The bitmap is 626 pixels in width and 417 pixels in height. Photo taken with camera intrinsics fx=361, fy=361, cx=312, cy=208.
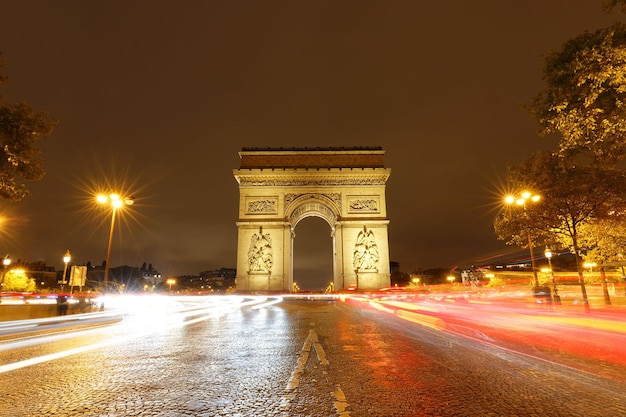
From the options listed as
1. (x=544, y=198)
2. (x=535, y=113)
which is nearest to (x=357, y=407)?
(x=535, y=113)

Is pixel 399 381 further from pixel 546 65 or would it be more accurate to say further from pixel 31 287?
pixel 31 287

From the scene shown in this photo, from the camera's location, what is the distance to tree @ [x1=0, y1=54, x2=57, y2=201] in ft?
37.4

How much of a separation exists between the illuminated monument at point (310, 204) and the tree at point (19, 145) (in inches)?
988

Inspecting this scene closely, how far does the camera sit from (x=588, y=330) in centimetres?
847

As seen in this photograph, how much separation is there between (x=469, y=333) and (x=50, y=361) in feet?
24.2

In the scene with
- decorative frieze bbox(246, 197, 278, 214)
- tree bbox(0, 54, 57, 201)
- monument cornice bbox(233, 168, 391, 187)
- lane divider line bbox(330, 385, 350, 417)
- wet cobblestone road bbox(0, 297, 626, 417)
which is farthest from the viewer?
monument cornice bbox(233, 168, 391, 187)

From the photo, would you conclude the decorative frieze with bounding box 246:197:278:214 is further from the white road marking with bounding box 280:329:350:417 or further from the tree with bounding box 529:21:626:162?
the white road marking with bounding box 280:329:350:417

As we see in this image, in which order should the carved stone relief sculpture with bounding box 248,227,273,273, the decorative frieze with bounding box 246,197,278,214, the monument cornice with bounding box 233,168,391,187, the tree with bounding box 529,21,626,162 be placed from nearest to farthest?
the tree with bounding box 529,21,626,162 < the carved stone relief sculpture with bounding box 248,227,273,273 < the decorative frieze with bounding box 246,197,278,214 < the monument cornice with bounding box 233,168,391,187

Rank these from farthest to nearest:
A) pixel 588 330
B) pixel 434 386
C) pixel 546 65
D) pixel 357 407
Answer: pixel 546 65
pixel 588 330
pixel 434 386
pixel 357 407

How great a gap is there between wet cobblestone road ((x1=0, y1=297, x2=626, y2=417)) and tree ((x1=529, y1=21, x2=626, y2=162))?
22.6ft

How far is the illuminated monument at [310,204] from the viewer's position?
3644cm

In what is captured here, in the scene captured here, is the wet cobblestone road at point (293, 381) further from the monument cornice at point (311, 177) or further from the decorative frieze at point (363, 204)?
the monument cornice at point (311, 177)

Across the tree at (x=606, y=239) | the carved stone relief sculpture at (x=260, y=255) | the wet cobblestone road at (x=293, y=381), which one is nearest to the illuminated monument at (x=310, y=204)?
the carved stone relief sculpture at (x=260, y=255)

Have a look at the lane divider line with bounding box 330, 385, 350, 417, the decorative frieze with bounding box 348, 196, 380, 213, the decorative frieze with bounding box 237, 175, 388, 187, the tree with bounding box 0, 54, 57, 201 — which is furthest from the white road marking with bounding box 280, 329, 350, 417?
the decorative frieze with bounding box 237, 175, 388, 187
